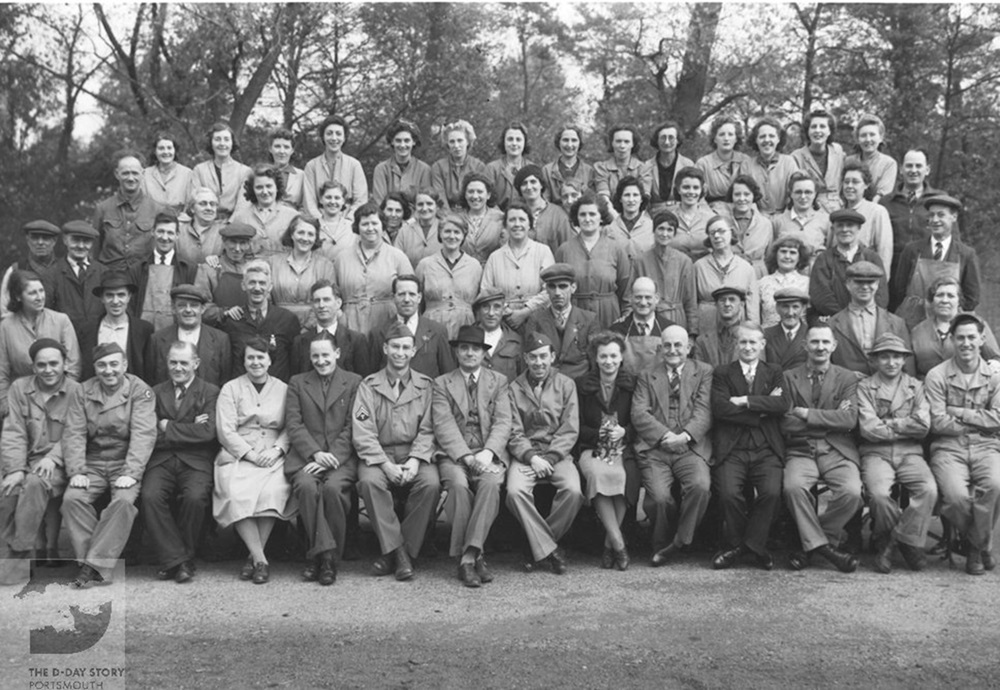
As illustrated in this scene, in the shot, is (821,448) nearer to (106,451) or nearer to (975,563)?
(975,563)

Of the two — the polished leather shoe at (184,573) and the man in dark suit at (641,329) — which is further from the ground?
the man in dark suit at (641,329)

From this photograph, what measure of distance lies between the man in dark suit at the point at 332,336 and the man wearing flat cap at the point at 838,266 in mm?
3730

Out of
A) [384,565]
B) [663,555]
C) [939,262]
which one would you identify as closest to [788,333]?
[939,262]

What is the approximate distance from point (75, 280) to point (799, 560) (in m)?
6.04

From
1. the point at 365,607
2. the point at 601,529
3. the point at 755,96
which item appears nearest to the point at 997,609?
the point at 601,529

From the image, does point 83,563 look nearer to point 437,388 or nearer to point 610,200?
point 437,388

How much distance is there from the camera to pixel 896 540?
704 centimetres

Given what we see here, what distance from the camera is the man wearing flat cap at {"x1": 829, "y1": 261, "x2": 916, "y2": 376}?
25.3 ft

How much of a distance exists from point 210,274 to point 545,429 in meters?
3.09

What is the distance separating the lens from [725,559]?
278 inches

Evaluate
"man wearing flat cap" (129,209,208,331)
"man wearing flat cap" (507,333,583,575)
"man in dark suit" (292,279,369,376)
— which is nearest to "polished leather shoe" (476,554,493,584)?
"man wearing flat cap" (507,333,583,575)

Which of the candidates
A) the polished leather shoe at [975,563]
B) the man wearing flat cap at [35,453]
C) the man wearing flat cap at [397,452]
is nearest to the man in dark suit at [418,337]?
the man wearing flat cap at [397,452]

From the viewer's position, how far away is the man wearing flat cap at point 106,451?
6.78m

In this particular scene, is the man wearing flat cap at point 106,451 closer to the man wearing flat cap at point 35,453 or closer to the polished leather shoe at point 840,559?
the man wearing flat cap at point 35,453
